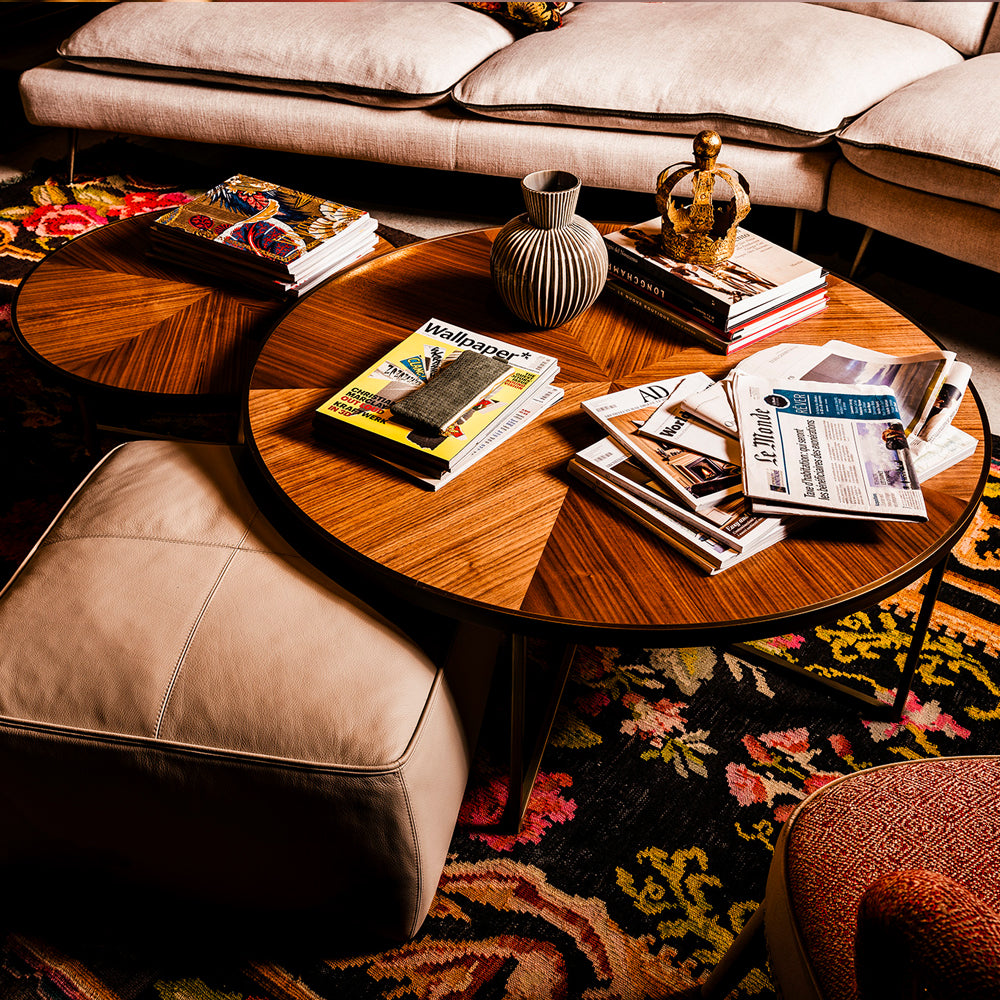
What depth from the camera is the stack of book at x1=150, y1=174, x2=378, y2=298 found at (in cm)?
127

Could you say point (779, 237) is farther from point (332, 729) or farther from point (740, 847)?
point (332, 729)

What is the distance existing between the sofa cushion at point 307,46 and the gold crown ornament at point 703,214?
3.66 ft

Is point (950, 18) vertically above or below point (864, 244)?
above

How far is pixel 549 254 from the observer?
3.34ft

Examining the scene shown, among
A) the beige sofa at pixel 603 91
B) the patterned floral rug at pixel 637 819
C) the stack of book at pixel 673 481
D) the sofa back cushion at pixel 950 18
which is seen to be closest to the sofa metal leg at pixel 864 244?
the beige sofa at pixel 603 91

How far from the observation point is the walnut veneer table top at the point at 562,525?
748 millimetres

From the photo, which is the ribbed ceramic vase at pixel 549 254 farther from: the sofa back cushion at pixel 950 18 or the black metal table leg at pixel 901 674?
the sofa back cushion at pixel 950 18

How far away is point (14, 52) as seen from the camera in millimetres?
3508

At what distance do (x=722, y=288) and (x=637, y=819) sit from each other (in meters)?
A: 0.68

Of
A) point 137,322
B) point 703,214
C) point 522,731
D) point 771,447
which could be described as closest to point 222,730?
point 522,731

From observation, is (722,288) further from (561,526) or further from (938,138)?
(938,138)

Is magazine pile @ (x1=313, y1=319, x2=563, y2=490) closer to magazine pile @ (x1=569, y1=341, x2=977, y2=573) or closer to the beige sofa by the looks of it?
magazine pile @ (x1=569, y1=341, x2=977, y2=573)

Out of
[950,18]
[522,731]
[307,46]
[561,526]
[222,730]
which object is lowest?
[522,731]

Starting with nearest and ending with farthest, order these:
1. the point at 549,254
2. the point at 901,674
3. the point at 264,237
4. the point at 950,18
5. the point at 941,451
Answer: the point at 941,451
the point at 549,254
the point at 901,674
the point at 264,237
the point at 950,18
